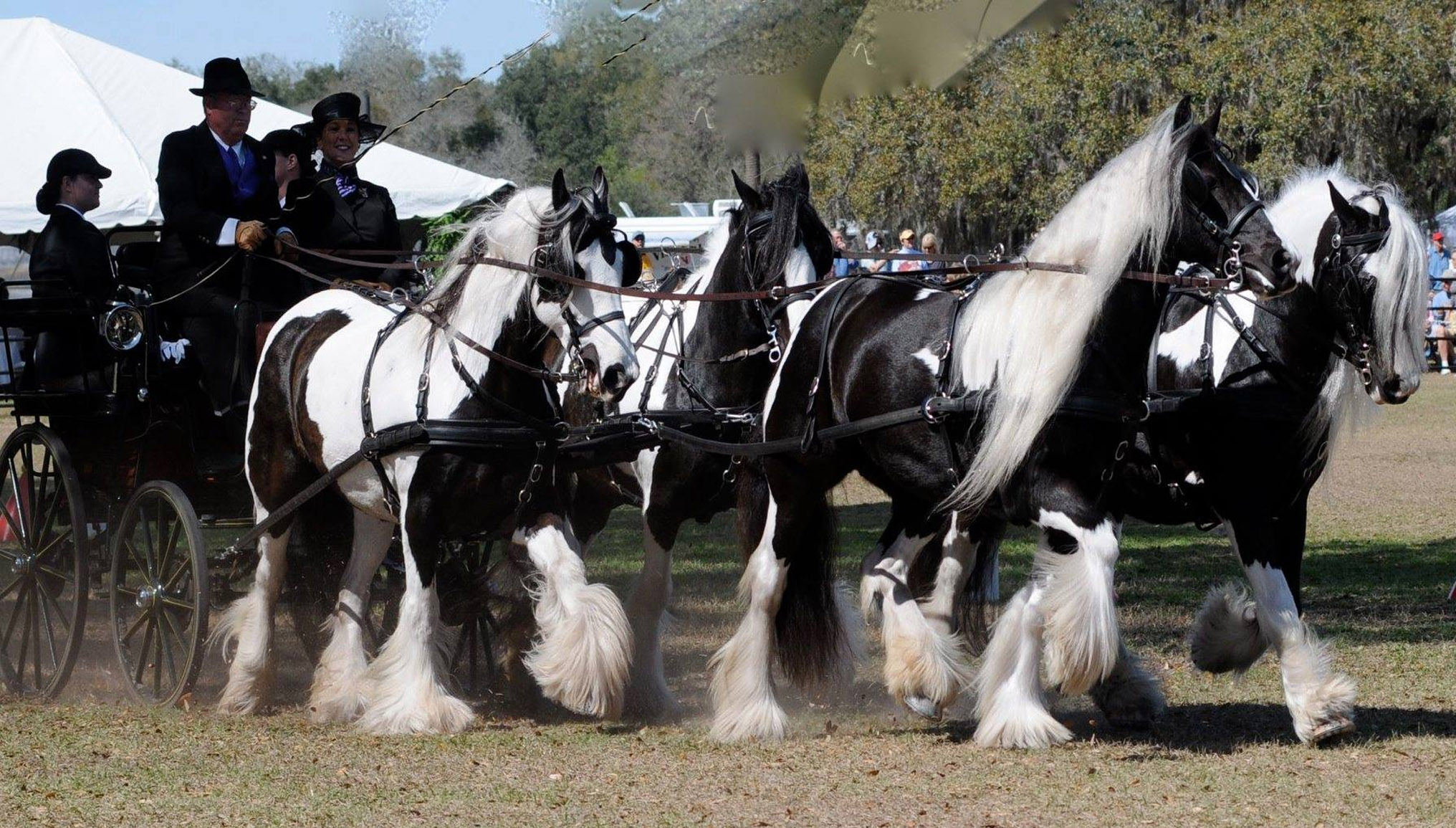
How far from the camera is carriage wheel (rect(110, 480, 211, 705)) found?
695cm

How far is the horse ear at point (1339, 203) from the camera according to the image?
602 centimetres

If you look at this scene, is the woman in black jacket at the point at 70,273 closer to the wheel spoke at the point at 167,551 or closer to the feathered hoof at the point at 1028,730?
the wheel spoke at the point at 167,551

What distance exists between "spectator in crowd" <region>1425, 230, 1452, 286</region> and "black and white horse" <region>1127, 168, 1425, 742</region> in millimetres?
18306

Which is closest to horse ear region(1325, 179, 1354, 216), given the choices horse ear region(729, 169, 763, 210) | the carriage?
horse ear region(729, 169, 763, 210)

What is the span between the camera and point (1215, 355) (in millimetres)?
6402

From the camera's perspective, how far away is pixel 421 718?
6.37m

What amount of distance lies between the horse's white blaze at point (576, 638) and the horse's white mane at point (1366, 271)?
9.31ft

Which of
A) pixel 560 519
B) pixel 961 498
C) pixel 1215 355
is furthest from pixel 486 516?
pixel 1215 355

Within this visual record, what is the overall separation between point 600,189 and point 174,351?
2.50 meters

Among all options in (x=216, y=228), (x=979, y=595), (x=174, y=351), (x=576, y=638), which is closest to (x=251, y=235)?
(x=216, y=228)

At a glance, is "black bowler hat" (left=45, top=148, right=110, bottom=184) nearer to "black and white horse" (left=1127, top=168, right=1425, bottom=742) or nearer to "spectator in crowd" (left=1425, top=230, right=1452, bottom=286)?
"black and white horse" (left=1127, top=168, right=1425, bottom=742)

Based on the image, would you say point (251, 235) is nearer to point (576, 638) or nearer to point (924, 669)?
point (576, 638)

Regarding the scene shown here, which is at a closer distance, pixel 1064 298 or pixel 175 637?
pixel 1064 298

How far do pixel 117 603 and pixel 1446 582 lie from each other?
7796 mm
